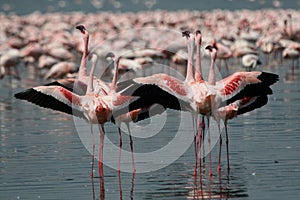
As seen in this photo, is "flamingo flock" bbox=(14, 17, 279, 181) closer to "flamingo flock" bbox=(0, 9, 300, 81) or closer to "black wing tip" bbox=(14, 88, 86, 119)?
"black wing tip" bbox=(14, 88, 86, 119)

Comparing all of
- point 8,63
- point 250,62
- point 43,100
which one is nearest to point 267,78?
point 43,100

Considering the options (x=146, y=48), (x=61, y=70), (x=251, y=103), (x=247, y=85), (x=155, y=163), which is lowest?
(x=155, y=163)

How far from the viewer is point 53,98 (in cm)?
893

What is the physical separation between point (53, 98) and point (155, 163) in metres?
1.42

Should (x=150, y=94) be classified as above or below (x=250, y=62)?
below

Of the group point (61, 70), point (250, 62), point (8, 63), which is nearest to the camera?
point (250, 62)

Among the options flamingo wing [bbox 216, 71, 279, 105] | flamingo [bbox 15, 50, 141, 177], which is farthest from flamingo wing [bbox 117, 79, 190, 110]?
flamingo wing [bbox 216, 71, 279, 105]

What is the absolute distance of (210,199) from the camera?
301 inches

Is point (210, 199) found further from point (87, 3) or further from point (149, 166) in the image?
point (87, 3)

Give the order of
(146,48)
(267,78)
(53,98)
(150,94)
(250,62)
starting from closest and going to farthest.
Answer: (150,94)
(53,98)
(267,78)
(250,62)
(146,48)

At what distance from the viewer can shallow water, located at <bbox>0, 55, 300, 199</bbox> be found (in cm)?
799

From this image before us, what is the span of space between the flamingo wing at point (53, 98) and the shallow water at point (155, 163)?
703mm

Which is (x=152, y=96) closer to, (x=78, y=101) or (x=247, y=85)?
(x=78, y=101)

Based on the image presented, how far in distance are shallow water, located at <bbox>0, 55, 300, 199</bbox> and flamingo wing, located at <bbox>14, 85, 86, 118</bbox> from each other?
0.70m
